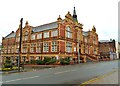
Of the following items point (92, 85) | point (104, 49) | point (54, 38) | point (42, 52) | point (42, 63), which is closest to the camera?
point (92, 85)

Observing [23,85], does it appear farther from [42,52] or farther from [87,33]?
[87,33]

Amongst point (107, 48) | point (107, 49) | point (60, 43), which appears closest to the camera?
point (60, 43)

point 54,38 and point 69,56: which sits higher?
point 54,38

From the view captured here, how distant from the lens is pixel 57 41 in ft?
141

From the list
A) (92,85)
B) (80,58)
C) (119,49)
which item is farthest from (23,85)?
(119,49)

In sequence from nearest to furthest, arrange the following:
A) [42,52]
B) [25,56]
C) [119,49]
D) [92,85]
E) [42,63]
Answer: [92,85] → [42,63] → [42,52] → [25,56] → [119,49]

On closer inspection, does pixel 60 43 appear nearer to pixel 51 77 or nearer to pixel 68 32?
pixel 68 32

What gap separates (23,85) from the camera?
40.0 ft

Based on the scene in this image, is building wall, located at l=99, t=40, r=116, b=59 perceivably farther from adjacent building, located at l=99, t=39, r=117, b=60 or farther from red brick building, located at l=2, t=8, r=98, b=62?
red brick building, located at l=2, t=8, r=98, b=62

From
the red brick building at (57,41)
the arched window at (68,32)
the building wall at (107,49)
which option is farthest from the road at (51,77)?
the building wall at (107,49)

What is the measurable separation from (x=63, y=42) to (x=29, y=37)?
1358cm

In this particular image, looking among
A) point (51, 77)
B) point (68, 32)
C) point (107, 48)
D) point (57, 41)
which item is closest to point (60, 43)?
point (57, 41)

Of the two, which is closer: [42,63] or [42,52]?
[42,63]

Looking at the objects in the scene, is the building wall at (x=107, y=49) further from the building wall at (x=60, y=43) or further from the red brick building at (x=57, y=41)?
the building wall at (x=60, y=43)
